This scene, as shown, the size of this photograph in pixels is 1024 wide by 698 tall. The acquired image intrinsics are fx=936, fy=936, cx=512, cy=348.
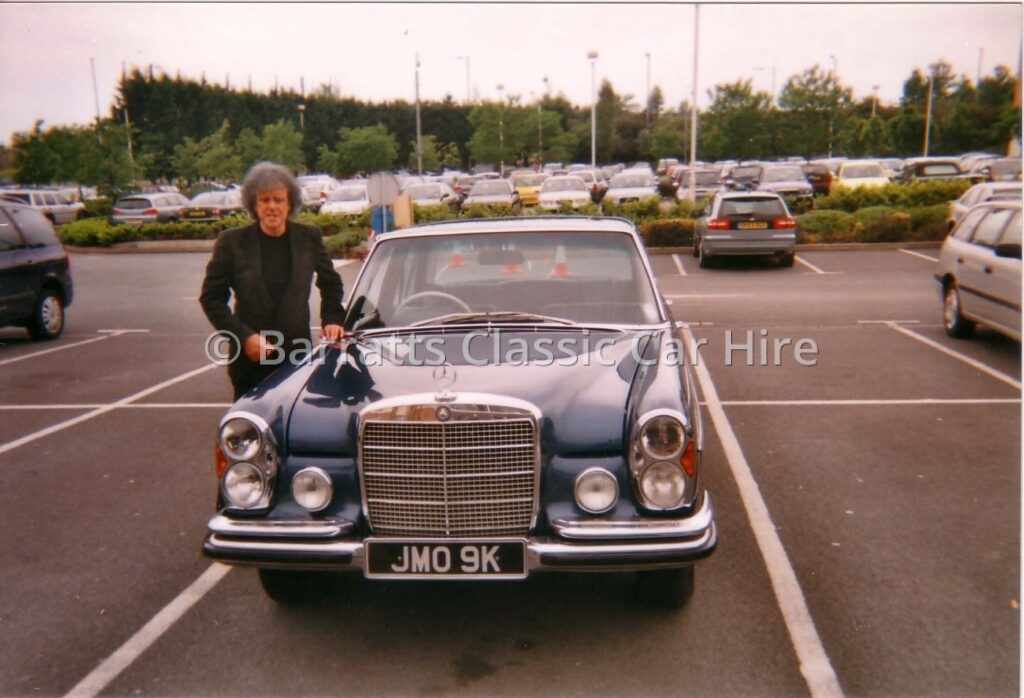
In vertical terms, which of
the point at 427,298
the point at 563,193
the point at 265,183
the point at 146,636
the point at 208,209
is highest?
the point at 265,183

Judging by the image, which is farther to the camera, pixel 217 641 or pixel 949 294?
pixel 949 294

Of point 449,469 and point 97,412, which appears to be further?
point 97,412

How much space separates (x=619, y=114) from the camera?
300ft

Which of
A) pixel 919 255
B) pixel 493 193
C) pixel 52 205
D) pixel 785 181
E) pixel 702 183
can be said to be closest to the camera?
pixel 919 255

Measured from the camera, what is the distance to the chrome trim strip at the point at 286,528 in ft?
12.1

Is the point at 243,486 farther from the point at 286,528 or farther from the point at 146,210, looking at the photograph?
the point at 146,210

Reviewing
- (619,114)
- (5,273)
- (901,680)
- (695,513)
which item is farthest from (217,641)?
(619,114)

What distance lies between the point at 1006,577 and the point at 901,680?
50.7 inches

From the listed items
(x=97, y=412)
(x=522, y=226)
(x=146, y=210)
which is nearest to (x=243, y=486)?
(x=522, y=226)

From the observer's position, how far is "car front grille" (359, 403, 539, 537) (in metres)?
3.68

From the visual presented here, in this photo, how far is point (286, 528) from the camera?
12.3ft

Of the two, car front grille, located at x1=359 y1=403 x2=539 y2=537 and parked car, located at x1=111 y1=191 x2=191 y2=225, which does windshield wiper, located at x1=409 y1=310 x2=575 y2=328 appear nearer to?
→ car front grille, located at x1=359 y1=403 x2=539 y2=537

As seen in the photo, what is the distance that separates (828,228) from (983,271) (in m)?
13.5

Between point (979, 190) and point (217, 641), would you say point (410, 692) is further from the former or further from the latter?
point (979, 190)
